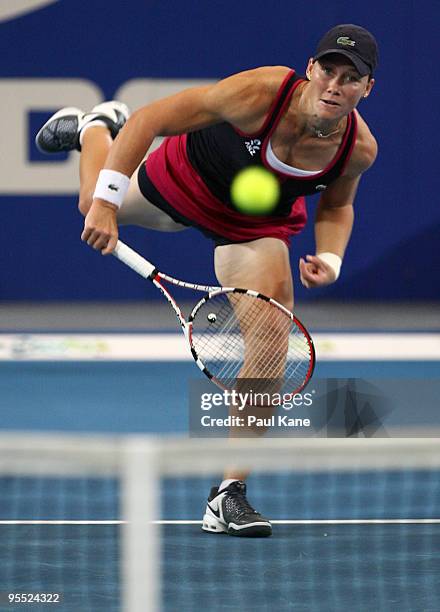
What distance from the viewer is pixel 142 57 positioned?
9289mm

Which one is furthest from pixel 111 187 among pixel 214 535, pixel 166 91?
pixel 166 91

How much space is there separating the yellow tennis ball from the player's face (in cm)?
34

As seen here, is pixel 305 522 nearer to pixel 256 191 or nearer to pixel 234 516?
pixel 234 516

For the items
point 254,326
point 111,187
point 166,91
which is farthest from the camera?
point 166,91

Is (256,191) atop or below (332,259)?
atop

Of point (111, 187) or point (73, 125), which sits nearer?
point (111, 187)

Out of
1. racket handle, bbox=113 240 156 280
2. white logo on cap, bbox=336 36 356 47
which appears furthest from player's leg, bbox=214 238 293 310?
white logo on cap, bbox=336 36 356 47

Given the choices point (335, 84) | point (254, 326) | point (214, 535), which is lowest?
point (214, 535)

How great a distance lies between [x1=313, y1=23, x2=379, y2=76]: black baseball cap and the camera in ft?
13.9

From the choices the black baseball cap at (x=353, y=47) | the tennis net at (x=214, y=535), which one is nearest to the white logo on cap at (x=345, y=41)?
the black baseball cap at (x=353, y=47)

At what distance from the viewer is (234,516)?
4.49 metres

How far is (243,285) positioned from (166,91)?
4.64 m

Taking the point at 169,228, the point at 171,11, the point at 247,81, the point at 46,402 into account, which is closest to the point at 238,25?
the point at 171,11

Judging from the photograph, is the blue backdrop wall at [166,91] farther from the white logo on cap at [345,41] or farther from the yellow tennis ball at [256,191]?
the white logo on cap at [345,41]
